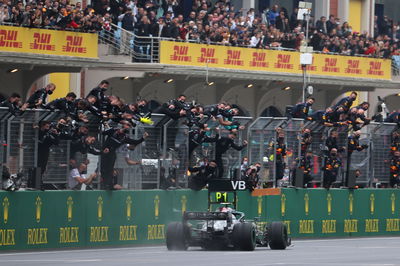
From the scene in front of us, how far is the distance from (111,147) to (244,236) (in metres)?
4.38

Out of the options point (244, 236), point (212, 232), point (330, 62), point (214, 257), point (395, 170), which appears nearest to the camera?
point (214, 257)

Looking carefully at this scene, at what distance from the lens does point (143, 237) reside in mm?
30297

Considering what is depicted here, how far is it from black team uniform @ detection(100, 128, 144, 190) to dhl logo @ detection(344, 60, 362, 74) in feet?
60.6

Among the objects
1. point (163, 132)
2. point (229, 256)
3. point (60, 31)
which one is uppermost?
point (60, 31)

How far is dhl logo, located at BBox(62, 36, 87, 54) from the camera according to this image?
119 feet

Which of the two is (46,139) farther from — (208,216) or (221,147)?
(221,147)

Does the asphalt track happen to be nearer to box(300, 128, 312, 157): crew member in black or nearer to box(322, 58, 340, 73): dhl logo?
box(300, 128, 312, 157): crew member in black

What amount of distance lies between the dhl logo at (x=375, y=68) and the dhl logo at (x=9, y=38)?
16.7 m

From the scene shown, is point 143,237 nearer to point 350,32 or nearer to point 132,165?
point 132,165

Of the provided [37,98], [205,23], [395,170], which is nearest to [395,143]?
[395,170]

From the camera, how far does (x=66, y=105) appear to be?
28281 mm

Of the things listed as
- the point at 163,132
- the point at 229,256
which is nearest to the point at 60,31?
the point at 163,132

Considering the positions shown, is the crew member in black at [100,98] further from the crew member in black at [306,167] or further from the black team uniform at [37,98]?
the crew member in black at [306,167]

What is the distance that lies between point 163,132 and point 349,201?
7.60m
